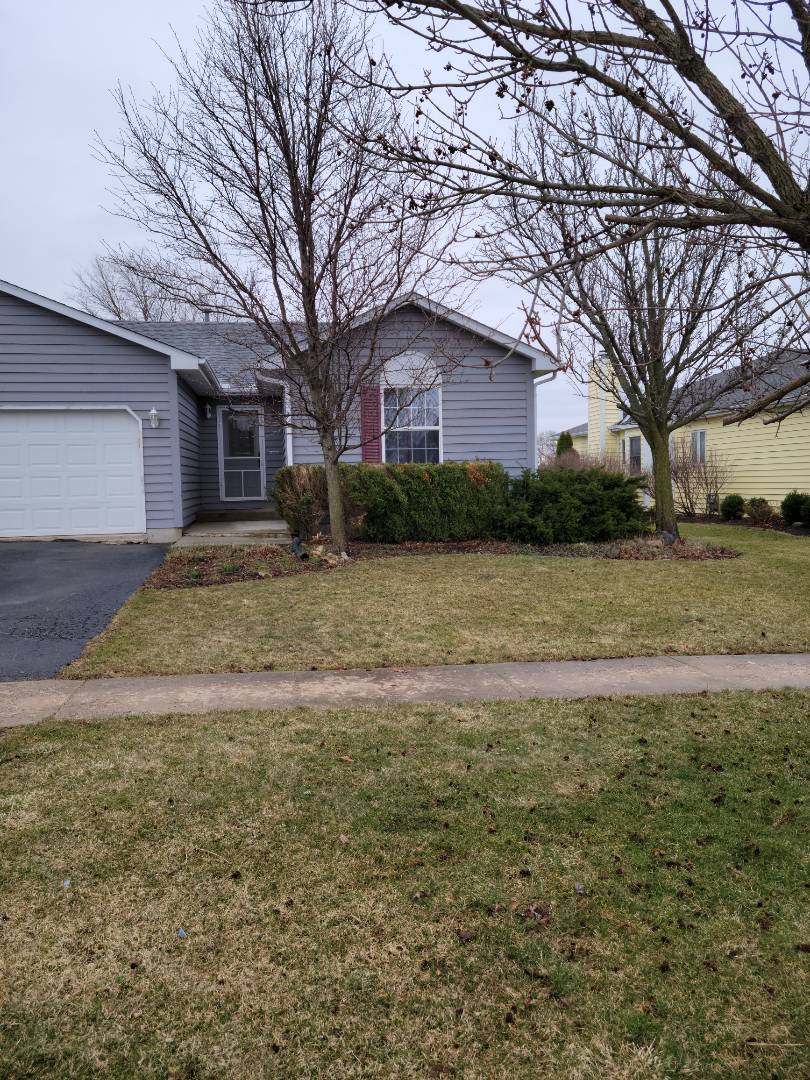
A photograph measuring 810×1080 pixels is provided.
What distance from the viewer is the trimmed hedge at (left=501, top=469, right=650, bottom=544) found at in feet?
42.9

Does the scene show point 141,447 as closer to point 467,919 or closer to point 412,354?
point 412,354

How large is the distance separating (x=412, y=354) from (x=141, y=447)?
205 inches

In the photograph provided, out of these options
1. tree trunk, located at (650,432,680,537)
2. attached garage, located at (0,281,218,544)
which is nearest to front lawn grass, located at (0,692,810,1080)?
tree trunk, located at (650,432,680,537)

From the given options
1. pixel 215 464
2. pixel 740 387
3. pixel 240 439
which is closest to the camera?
pixel 740 387

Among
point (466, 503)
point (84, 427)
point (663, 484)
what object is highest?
point (84, 427)

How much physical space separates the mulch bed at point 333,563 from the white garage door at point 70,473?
2.15 metres

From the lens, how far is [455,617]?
793 cm

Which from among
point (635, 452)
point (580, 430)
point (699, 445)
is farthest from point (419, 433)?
point (580, 430)

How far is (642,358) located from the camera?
12.5m

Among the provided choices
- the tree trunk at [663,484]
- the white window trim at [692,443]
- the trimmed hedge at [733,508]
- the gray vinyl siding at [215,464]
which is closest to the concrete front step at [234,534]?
the gray vinyl siding at [215,464]

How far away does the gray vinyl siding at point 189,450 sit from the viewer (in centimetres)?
1434

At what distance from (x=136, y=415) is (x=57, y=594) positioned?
16.9ft

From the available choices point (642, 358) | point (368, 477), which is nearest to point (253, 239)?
point (368, 477)

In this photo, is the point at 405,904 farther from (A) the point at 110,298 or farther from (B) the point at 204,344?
(A) the point at 110,298
